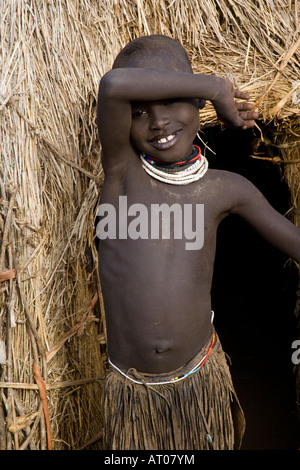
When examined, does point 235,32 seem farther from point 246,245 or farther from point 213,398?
point 246,245

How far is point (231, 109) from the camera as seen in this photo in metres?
2.01

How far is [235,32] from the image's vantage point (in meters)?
2.75

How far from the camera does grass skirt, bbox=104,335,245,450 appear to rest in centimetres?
207

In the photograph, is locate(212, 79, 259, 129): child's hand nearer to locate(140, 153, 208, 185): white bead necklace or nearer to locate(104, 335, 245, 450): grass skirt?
locate(140, 153, 208, 185): white bead necklace

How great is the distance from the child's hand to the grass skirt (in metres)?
0.84

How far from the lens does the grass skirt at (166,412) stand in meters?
2.07

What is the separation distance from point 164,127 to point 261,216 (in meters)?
0.51

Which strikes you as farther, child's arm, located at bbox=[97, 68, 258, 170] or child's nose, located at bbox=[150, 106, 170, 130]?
child's nose, located at bbox=[150, 106, 170, 130]

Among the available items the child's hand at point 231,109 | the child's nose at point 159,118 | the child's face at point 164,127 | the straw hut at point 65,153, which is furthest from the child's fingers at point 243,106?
the straw hut at point 65,153

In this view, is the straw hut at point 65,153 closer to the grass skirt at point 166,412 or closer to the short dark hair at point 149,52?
the grass skirt at point 166,412

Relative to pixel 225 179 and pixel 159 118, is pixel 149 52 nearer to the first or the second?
pixel 159 118

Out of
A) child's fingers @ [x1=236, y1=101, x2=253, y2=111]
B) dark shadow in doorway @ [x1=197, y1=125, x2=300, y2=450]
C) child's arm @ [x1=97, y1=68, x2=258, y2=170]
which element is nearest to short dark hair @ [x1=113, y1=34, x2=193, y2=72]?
child's arm @ [x1=97, y1=68, x2=258, y2=170]

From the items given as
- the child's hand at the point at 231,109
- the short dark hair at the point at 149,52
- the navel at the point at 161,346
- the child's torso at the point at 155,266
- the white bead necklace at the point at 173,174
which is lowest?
the navel at the point at 161,346
